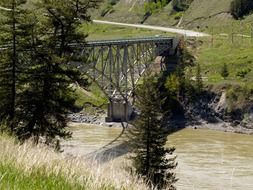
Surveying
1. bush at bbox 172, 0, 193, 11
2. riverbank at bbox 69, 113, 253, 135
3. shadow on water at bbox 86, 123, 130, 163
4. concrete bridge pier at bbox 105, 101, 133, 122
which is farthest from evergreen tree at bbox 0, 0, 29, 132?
bush at bbox 172, 0, 193, 11

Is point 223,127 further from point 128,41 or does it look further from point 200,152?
point 128,41

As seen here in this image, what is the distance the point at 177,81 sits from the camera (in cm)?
7138

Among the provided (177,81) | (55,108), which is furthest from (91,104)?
(55,108)

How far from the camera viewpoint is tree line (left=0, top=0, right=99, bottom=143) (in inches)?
1085

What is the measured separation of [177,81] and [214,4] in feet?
165

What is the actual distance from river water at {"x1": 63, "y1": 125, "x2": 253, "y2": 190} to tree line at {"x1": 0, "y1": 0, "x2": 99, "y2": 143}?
17.4 feet

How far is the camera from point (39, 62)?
29.2 meters

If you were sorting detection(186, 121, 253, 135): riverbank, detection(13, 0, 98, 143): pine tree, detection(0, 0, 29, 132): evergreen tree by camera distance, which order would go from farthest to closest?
detection(186, 121, 253, 135): riverbank
detection(13, 0, 98, 143): pine tree
detection(0, 0, 29, 132): evergreen tree

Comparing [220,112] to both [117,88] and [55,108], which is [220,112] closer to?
[117,88]

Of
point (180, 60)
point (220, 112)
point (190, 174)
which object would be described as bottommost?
point (190, 174)

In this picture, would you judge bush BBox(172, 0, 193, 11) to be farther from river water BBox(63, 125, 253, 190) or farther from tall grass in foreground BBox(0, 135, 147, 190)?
tall grass in foreground BBox(0, 135, 147, 190)

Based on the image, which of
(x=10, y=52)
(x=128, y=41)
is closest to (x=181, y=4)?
(x=128, y=41)

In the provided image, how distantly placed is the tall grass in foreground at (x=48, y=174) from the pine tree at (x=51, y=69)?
60.3 feet

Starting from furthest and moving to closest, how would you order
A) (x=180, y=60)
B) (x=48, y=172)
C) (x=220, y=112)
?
1. (x=180, y=60)
2. (x=220, y=112)
3. (x=48, y=172)
